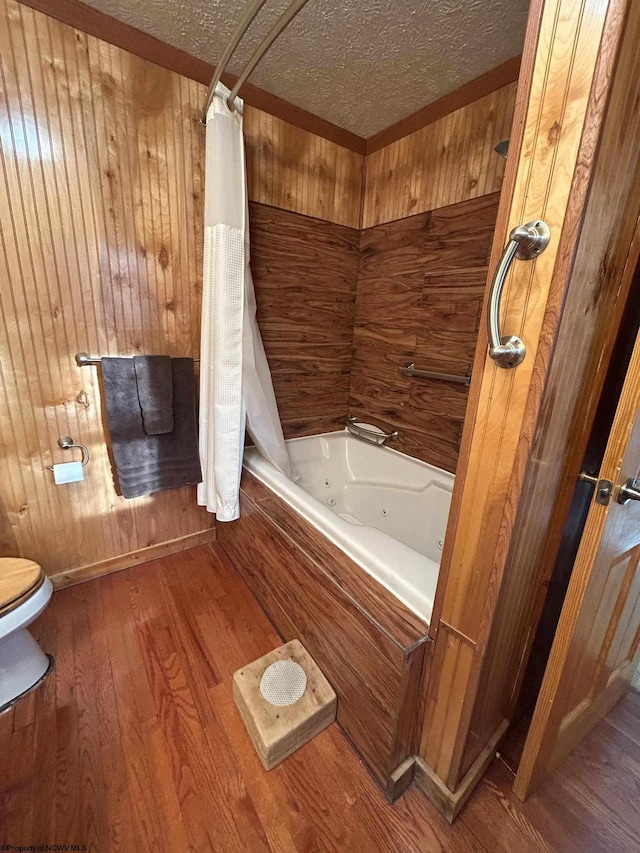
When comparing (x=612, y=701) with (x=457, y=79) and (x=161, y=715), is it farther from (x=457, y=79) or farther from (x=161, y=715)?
(x=457, y=79)

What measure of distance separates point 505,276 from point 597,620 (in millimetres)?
932

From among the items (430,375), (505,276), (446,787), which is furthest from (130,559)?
(505,276)

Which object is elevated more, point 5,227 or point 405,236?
point 405,236

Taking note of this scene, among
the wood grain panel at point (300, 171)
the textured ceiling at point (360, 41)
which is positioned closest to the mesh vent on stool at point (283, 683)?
the wood grain panel at point (300, 171)

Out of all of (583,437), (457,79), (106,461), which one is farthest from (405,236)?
(106,461)

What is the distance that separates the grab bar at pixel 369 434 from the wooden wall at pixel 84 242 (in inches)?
45.3

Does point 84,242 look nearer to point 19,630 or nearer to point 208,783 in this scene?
point 19,630

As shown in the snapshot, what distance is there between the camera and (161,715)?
1204mm

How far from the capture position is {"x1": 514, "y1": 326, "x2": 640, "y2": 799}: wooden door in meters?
0.75

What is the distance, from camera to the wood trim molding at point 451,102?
1447mm

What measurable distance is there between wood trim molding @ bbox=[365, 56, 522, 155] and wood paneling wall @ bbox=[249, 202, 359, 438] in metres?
0.48

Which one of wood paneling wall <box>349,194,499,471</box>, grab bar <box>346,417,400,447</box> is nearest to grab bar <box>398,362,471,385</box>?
wood paneling wall <box>349,194,499,471</box>

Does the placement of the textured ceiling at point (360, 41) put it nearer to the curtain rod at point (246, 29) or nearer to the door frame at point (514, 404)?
the curtain rod at point (246, 29)

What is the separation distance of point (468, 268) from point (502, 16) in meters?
0.82
